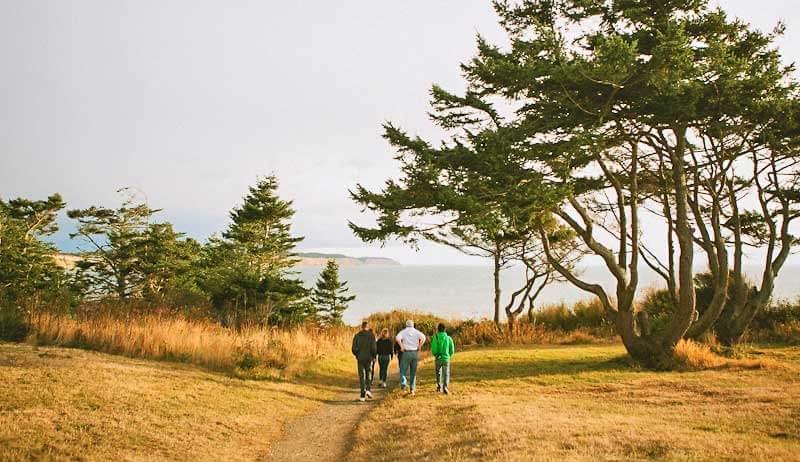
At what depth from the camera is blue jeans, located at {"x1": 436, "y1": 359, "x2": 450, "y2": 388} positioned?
11.9 m

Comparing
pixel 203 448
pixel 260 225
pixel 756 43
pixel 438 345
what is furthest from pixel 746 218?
pixel 260 225

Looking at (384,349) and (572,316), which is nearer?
(384,349)

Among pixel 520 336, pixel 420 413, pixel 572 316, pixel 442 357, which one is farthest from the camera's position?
pixel 572 316

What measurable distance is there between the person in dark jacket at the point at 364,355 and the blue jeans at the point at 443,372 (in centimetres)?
149

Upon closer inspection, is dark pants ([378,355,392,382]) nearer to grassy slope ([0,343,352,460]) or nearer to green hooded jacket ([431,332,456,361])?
grassy slope ([0,343,352,460])

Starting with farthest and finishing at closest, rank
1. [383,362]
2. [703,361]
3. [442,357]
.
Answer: [383,362] → [703,361] → [442,357]

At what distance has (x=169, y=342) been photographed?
1408 cm

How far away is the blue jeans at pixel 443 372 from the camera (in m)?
11.9

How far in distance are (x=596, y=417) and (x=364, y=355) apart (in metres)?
5.14

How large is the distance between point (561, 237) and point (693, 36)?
1323 centimetres

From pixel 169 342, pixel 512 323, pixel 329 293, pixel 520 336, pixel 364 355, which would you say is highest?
pixel 329 293

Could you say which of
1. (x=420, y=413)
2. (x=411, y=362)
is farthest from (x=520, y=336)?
(x=420, y=413)

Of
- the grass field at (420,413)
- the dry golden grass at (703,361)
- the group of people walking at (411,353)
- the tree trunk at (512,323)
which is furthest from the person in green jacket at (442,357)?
the tree trunk at (512,323)

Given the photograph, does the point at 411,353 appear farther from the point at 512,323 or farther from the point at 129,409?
the point at 512,323
